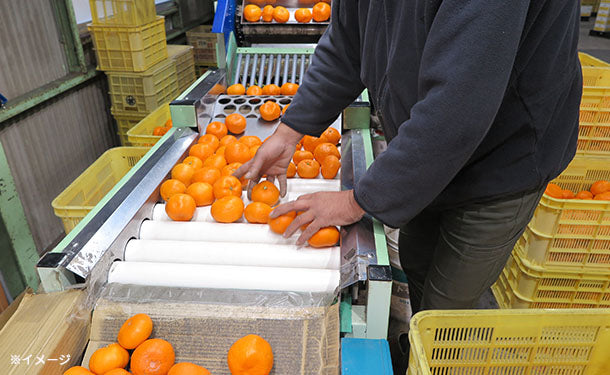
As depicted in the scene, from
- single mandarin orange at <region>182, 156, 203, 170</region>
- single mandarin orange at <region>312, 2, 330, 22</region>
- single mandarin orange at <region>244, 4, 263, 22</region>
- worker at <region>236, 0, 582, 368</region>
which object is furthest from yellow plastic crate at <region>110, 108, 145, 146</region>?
worker at <region>236, 0, 582, 368</region>

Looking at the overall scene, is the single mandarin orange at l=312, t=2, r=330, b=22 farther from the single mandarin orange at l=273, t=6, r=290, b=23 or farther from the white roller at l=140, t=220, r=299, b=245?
the white roller at l=140, t=220, r=299, b=245

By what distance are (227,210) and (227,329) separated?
50cm

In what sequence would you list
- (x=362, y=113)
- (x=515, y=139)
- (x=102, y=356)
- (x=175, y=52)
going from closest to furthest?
(x=102, y=356)
(x=515, y=139)
(x=362, y=113)
(x=175, y=52)

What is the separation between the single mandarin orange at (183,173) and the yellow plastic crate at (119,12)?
2757mm

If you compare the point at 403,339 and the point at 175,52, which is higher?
the point at 175,52

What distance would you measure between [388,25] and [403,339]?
1569 mm

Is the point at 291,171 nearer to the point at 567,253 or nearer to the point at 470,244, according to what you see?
the point at 470,244

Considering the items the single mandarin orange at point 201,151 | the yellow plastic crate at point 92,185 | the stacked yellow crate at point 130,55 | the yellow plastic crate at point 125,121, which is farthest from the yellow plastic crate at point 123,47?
the single mandarin orange at point 201,151

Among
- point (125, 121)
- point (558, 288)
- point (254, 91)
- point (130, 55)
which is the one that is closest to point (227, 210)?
point (254, 91)

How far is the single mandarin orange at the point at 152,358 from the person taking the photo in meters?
1.10

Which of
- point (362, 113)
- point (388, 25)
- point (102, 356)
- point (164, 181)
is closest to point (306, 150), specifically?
point (362, 113)

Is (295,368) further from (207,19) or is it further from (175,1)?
(207,19)

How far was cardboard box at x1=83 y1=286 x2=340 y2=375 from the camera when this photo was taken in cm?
114

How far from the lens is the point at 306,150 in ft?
7.12
